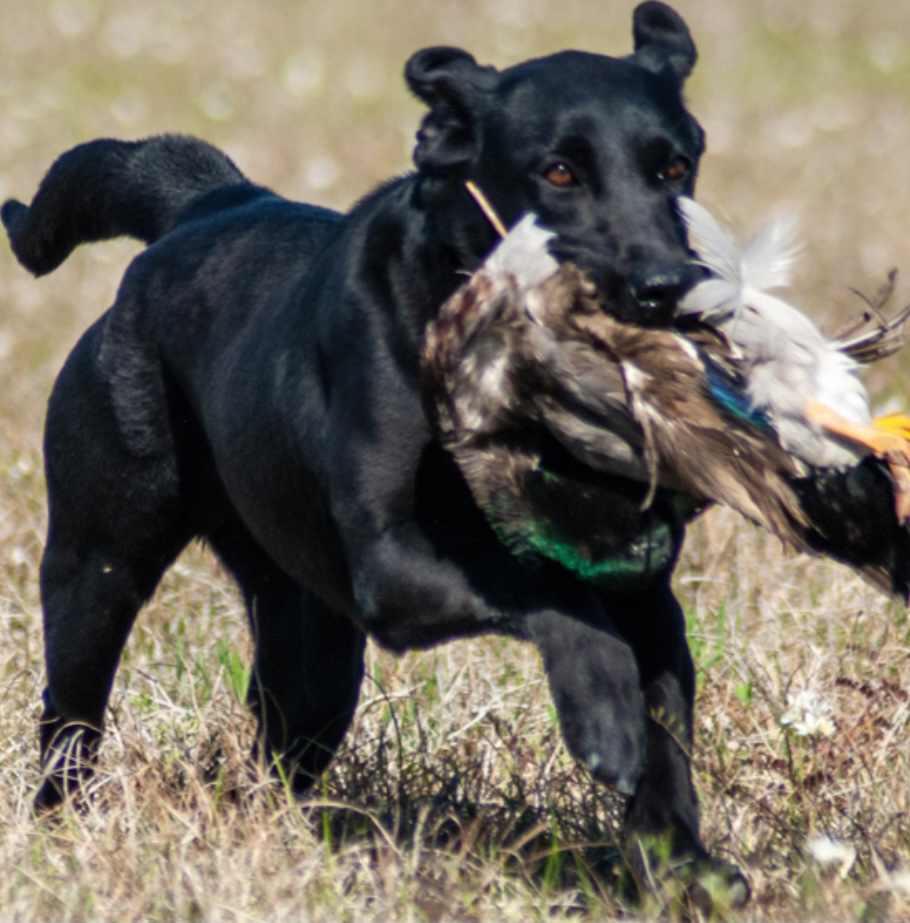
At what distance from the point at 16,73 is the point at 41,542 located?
8.75 metres

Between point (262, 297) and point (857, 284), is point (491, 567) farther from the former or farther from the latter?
point (857, 284)

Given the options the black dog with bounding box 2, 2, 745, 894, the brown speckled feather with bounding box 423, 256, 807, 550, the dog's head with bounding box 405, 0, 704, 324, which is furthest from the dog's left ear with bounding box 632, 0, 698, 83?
the brown speckled feather with bounding box 423, 256, 807, 550

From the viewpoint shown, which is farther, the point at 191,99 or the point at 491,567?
the point at 191,99

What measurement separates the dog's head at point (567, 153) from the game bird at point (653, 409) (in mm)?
135

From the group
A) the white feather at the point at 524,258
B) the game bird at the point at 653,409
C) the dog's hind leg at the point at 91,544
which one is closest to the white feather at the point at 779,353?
the game bird at the point at 653,409

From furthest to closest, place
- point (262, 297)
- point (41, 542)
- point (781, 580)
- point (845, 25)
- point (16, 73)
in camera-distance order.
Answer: point (845, 25), point (16, 73), point (41, 542), point (781, 580), point (262, 297)

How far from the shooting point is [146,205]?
13.7 ft

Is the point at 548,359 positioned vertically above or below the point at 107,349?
above

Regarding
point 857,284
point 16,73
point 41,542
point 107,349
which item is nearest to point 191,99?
point 16,73

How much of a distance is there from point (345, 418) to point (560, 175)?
55 centimetres

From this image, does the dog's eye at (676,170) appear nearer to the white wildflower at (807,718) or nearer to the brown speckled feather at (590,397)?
the brown speckled feather at (590,397)

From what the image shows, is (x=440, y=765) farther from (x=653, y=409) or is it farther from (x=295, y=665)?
(x=653, y=409)

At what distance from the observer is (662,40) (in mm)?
3592

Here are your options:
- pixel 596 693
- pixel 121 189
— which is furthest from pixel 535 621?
pixel 121 189
